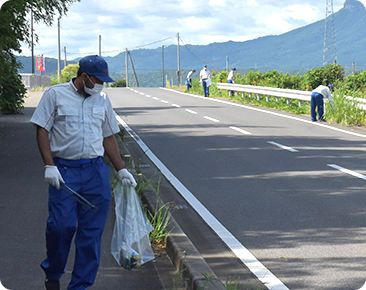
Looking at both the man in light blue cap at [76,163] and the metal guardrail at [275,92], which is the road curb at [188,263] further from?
the metal guardrail at [275,92]

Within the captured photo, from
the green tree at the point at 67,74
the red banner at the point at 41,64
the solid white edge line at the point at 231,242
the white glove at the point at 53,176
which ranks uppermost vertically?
the red banner at the point at 41,64

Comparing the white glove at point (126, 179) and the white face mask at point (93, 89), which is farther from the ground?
the white face mask at point (93, 89)

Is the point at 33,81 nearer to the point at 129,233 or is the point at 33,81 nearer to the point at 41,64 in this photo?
the point at 129,233

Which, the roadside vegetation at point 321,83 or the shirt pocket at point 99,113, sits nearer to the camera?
the shirt pocket at point 99,113

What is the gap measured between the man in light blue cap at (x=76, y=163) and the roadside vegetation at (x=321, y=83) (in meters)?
13.2

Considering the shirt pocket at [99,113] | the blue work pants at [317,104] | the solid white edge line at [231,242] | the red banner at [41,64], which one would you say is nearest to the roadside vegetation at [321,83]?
the blue work pants at [317,104]

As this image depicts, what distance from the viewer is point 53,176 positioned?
3.81 metres

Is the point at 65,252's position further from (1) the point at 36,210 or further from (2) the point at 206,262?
(1) the point at 36,210

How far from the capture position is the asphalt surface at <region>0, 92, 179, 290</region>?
4562 millimetres

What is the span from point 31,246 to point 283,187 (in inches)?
155

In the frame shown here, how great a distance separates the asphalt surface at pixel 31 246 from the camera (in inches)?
180

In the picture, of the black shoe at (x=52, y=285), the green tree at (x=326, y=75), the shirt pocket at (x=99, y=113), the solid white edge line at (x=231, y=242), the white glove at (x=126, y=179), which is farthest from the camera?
the green tree at (x=326, y=75)

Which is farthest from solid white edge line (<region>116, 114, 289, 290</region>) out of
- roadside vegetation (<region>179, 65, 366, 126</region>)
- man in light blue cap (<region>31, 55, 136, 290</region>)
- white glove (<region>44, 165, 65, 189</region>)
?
roadside vegetation (<region>179, 65, 366, 126</region>)

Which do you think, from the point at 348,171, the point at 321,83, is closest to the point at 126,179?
the point at 348,171
